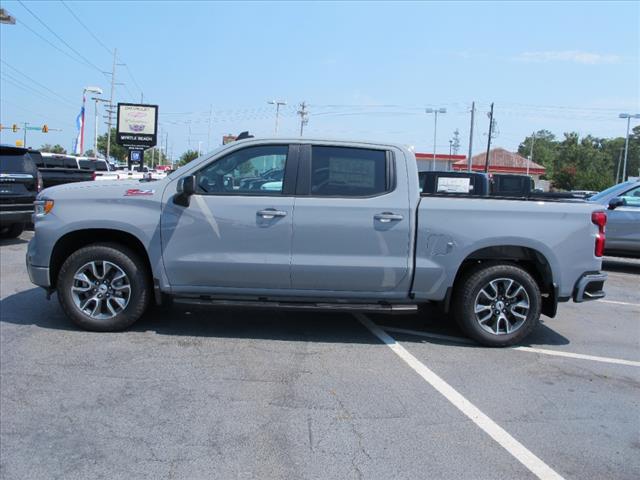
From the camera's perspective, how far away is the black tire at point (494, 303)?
5645 mm

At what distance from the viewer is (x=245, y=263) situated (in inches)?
217

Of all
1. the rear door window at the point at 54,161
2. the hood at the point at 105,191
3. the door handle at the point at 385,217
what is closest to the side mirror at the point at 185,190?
the hood at the point at 105,191

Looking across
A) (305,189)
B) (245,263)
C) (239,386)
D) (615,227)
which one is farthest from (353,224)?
(615,227)

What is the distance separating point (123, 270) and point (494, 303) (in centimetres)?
367

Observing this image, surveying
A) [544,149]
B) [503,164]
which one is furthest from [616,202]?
[544,149]

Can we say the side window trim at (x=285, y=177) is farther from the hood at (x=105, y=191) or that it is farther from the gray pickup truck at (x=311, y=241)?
the hood at (x=105, y=191)

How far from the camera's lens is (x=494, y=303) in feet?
18.7

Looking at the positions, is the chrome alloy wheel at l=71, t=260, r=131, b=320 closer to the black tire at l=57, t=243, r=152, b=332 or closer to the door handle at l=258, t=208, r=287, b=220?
the black tire at l=57, t=243, r=152, b=332

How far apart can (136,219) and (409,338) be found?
9.80 feet

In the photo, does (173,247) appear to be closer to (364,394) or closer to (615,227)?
(364,394)

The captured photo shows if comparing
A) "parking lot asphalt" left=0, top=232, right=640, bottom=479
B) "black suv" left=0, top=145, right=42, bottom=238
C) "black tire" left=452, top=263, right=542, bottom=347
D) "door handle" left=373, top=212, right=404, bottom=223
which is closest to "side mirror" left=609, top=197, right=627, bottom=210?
"parking lot asphalt" left=0, top=232, right=640, bottom=479

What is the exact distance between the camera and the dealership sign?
28.7 m

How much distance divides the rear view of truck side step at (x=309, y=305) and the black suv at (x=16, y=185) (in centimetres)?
712

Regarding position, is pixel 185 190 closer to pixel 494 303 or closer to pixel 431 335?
pixel 431 335
